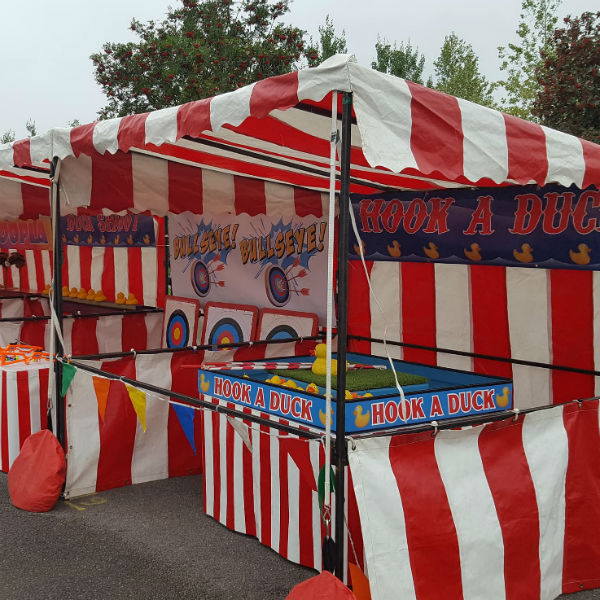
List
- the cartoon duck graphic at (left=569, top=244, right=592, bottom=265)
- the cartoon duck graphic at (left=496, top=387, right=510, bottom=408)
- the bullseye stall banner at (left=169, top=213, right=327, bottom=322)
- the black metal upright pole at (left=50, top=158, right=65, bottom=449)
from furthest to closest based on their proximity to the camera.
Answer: the bullseye stall banner at (left=169, top=213, right=327, bottom=322)
the black metal upright pole at (left=50, top=158, right=65, bottom=449)
the cartoon duck graphic at (left=569, top=244, right=592, bottom=265)
the cartoon duck graphic at (left=496, top=387, right=510, bottom=408)

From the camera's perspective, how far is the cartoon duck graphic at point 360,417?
130 inches

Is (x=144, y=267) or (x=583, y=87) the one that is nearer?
(x=144, y=267)

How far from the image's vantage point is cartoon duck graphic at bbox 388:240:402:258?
5.66m

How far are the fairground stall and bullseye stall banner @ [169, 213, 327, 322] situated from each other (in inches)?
1.3

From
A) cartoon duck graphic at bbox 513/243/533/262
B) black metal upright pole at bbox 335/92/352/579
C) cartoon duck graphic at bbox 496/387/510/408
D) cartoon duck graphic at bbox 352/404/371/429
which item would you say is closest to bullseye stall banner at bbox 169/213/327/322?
cartoon duck graphic at bbox 513/243/533/262

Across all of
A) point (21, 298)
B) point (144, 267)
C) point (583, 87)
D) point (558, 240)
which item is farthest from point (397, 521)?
point (583, 87)

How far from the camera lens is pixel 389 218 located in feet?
18.5

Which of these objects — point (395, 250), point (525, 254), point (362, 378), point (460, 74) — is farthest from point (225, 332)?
point (460, 74)

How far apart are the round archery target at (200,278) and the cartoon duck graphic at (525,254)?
3.85m

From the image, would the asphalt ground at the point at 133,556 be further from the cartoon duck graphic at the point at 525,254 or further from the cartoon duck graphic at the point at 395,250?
the cartoon duck graphic at the point at 395,250

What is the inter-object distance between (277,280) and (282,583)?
369 cm

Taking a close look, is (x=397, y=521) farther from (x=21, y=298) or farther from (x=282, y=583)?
(x=21, y=298)

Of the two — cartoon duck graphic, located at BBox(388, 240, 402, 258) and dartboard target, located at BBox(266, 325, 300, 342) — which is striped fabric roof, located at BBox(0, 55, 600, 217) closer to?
cartoon duck graphic, located at BBox(388, 240, 402, 258)

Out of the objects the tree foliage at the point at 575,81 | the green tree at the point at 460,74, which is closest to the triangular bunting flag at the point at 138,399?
the tree foliage at the point at 575,81
